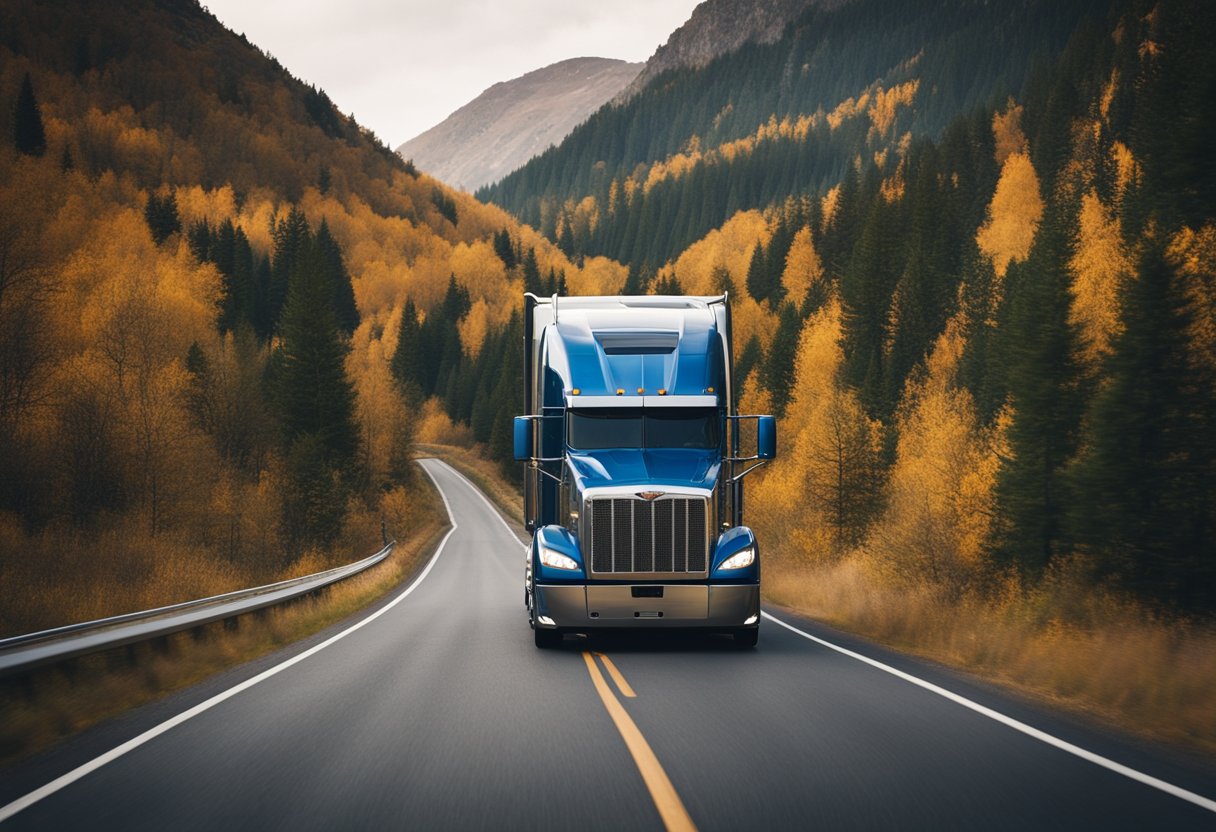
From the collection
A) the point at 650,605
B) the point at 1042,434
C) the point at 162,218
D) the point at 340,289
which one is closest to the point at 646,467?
the point at 650,605

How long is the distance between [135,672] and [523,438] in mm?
5644

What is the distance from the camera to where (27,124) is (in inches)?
5025

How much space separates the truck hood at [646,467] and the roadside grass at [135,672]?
537 cm

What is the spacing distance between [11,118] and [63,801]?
151 meters

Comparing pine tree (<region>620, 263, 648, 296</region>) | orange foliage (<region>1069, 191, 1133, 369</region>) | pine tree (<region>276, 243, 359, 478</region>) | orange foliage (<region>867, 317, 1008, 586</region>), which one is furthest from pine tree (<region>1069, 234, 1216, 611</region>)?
pine tree (<region>620, 263, 648, 296</region>)

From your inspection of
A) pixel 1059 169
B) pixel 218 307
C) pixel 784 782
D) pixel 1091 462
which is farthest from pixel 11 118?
pixel 784 782

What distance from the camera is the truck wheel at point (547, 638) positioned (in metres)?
13.7

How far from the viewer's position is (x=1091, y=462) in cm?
2653

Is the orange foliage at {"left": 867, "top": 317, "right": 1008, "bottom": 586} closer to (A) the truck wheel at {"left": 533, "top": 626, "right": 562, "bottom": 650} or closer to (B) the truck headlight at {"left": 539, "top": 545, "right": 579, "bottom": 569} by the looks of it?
(A) the truck wheel at {"left": 533, "top": 626, "right": 562, "bottom": 650}

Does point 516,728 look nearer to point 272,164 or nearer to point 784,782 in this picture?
point 784,782

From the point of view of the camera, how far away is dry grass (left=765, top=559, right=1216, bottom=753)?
8.95 meters

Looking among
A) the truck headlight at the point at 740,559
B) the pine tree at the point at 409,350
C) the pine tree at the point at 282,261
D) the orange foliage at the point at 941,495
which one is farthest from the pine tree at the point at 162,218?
the truck headlight at the point at 740,559

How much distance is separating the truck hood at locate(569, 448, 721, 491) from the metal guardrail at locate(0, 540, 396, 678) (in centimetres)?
543

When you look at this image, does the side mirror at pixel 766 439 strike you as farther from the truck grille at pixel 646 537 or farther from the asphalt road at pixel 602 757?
the asphalt road at pixel 602 757
